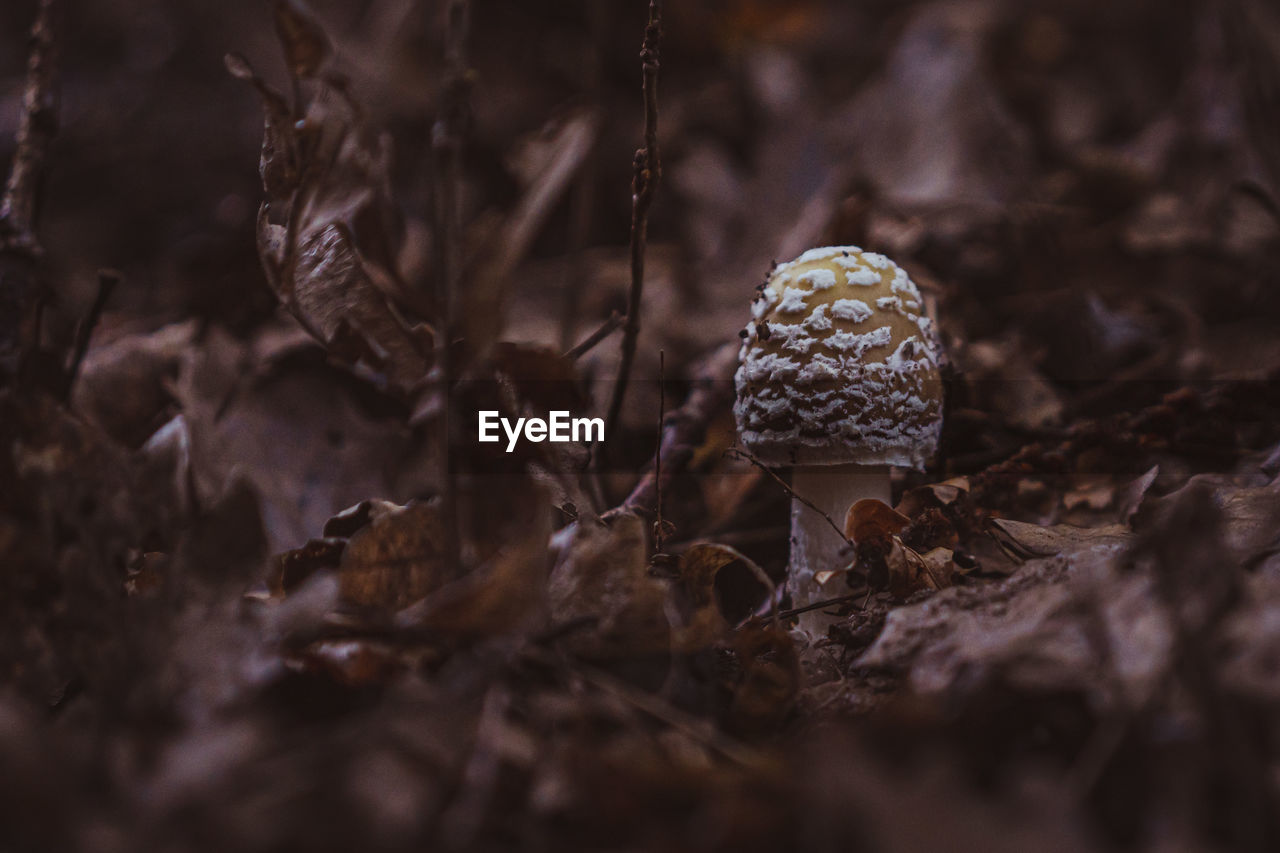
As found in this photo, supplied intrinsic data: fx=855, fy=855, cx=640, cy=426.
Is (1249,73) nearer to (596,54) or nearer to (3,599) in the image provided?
(596,54)

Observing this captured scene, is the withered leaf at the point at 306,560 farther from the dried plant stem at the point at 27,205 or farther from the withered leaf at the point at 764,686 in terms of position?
the withered leaf at the point at 764,686

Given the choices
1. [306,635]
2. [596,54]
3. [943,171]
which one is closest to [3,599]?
[306,635]

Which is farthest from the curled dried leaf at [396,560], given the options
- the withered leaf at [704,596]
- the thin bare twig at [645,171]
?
the thin bare twig at [645,171]

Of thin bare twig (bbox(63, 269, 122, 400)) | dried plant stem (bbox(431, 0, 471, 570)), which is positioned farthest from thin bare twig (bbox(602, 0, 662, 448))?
thin bare twig (bbox(63, 269, 122, 400))

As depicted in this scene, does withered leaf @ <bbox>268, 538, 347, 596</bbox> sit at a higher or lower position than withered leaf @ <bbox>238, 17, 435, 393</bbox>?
lower

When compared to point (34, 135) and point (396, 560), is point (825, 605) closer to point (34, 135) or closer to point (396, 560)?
point (396, 560)

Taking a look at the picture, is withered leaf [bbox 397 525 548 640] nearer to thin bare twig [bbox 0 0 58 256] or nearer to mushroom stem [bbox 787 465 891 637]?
mushroom stem [bbox 787 465 891 637]
